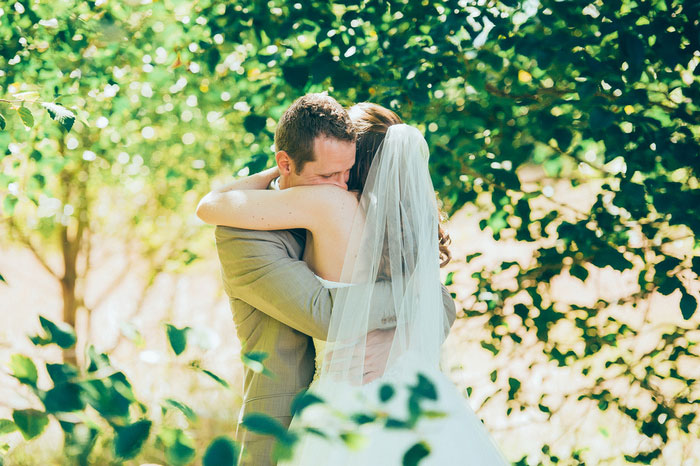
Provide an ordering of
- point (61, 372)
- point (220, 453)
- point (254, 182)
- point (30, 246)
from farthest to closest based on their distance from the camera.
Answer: point (30, 246) → point (254, 182) → point (61, 372) → point (220, 453)

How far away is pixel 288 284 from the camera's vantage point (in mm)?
1991

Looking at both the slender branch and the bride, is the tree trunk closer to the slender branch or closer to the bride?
the slender branch

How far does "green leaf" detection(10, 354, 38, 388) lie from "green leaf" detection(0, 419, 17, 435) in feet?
0.48

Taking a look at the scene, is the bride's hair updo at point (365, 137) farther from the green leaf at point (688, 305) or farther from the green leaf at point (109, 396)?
the green leaf at point (109, 396)

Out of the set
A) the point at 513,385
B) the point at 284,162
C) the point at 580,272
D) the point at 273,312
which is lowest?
the point at 513,385

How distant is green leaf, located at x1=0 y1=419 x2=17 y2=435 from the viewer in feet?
3.15

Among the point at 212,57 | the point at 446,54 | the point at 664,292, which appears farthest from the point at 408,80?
the point at 664,292

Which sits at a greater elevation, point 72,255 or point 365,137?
point 365,137

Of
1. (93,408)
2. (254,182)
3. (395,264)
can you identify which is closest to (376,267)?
(395,264)

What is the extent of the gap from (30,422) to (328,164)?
52.0 inches

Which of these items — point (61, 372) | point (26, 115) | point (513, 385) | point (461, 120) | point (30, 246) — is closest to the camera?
point (61, 372)

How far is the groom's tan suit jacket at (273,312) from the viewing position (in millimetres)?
2000

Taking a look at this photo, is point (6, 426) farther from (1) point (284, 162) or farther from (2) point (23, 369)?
(1) point (284, 162)

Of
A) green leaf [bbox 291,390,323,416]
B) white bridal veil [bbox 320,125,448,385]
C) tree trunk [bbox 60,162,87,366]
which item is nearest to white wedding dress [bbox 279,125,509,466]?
white bridal veil [bbox 320,125,448,385]
